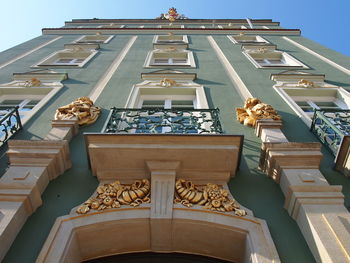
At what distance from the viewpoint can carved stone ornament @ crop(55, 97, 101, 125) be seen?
7129 mm

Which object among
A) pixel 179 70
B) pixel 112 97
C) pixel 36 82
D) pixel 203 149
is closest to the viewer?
pixel 203 149

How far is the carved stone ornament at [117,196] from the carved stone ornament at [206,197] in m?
0.53

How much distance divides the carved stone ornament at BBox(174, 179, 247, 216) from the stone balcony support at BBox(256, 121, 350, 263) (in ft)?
2.87

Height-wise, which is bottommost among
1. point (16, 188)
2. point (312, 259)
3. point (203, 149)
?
point (312, 259)

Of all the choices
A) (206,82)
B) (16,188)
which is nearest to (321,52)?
(206,82)

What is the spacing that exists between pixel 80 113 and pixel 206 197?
3.75m

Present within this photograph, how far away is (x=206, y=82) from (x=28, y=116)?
534 centimetres

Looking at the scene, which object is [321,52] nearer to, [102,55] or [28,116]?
[102,55]

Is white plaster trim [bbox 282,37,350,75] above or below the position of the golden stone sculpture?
above

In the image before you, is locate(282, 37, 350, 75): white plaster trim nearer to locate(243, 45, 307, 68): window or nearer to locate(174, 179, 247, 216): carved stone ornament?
locate(243, 45, 307, 68): window

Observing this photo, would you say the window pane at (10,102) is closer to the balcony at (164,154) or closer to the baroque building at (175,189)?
the baroque building at (175,189)

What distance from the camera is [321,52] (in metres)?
14.4

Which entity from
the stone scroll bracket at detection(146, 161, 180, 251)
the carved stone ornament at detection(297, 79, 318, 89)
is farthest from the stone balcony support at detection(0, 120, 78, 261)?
the carved stone ornament at detection(297, 79, 318, 89)

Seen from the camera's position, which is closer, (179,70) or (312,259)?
(312,259)
